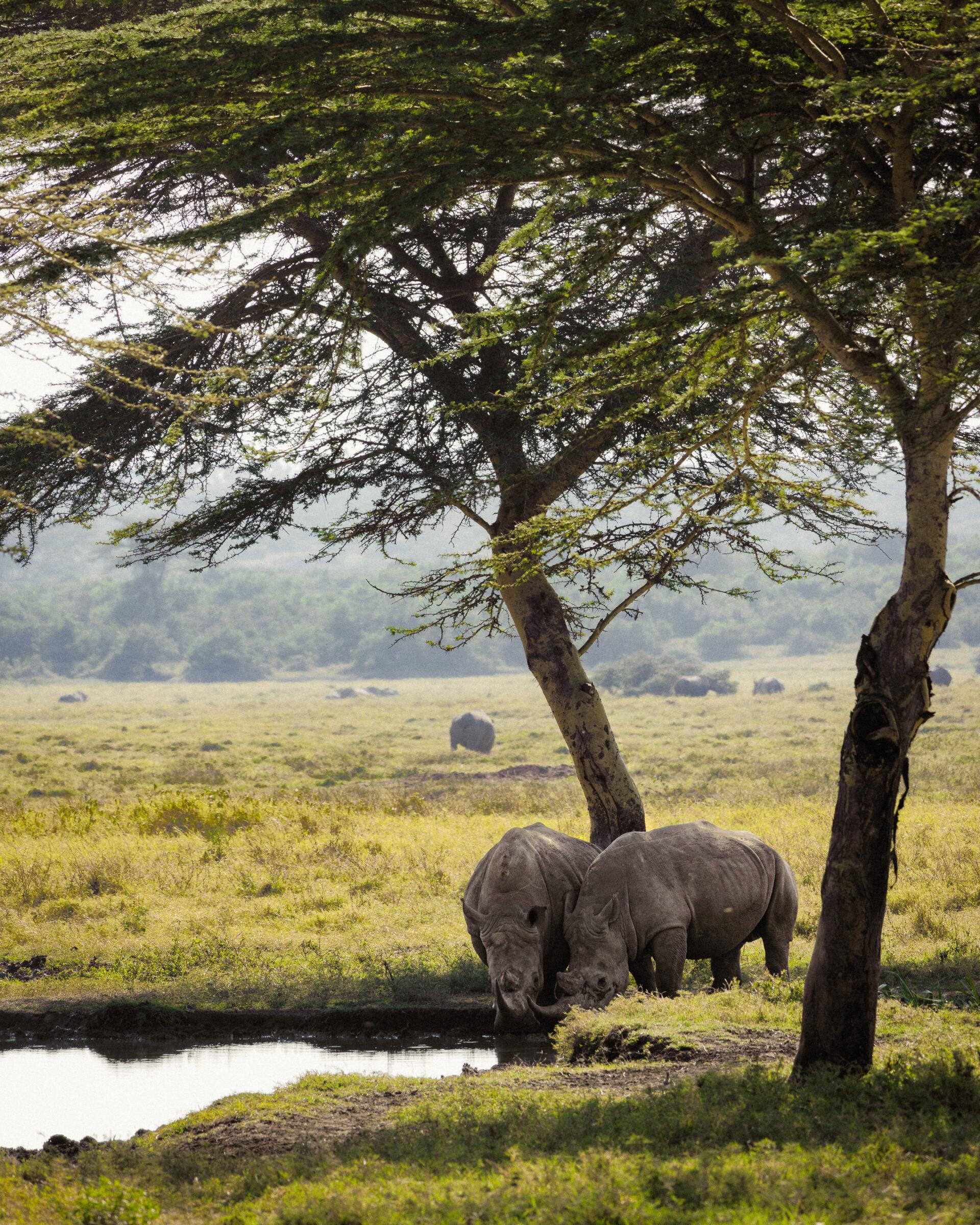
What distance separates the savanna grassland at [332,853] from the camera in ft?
35.9

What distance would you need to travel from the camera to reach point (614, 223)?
23.9 ft

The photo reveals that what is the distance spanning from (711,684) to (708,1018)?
66.0m

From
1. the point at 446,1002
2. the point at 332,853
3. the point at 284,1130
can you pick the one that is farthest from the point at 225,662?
the point at 284,1130

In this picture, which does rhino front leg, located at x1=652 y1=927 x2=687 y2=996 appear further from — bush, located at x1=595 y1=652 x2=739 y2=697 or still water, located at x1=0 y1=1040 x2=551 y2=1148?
bush, located at x1=595 y1=652 x2=739 y2=697

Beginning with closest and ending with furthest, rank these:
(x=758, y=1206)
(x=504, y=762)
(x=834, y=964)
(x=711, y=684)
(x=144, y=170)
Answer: (x=758, y=1206) < (x=834, y=964) < (x=144, y=170) < (x=504, y=762) < (x=711, y=684)

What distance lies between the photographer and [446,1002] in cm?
994

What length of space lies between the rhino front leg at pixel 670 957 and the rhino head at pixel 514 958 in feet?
3.01

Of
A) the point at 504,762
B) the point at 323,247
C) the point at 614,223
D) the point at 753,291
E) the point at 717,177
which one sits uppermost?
the point at 323,247

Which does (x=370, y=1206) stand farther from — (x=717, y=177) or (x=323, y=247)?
(x=323, y=247)

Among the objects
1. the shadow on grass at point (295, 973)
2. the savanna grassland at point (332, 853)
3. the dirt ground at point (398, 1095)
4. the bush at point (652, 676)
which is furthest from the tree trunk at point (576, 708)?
the bush at point (652, 676)

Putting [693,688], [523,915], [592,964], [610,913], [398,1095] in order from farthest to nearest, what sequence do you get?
[693,688]
[523,915]
[610,913]
[592,964]
[398,1095]

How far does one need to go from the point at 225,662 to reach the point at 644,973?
11252 cm

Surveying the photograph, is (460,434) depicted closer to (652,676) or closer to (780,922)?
(780,922)

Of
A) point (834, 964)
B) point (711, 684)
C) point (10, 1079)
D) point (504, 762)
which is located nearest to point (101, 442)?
point (10, 1079)
